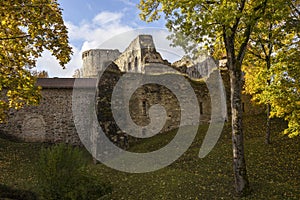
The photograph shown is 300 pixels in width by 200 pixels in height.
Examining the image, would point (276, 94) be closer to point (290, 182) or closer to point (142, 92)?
point (290, 182)

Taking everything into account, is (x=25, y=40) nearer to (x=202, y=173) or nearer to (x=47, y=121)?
(x=202, y=173)

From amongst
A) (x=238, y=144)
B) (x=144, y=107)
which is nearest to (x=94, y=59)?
(x=144, y=107)

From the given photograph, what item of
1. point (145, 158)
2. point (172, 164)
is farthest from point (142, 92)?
point (172, 164)

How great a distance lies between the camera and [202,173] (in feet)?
36.2

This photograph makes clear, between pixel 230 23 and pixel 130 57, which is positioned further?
pixel 130 57

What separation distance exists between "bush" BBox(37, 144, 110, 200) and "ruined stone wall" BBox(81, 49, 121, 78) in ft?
151

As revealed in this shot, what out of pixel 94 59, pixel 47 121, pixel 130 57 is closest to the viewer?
pixel 47 121

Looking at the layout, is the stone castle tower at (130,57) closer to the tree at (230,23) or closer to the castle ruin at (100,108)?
the castle ruin at (100,108)

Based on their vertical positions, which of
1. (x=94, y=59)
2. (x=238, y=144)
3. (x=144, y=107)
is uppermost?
(x=94, y=59)

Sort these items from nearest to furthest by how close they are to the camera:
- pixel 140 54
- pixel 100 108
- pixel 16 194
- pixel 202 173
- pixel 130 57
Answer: pixel 16 194 → pixel 202 173 → pixel 100 108 → pixel 140 54 → pixel 130 57

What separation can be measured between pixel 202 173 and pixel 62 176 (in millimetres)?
5710

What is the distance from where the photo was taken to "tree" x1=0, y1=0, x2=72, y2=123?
24.3 ft

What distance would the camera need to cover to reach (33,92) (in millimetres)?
8047

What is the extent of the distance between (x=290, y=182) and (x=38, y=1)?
386 inches
